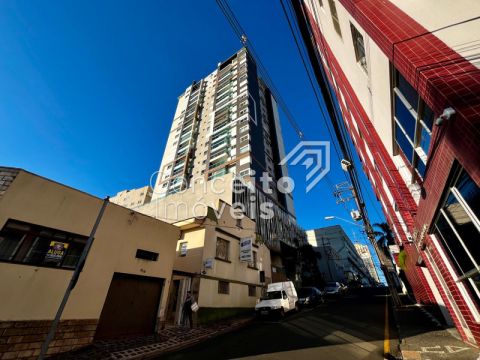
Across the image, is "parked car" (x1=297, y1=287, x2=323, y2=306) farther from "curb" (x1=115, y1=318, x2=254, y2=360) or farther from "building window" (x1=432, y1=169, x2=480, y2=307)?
"building window" (x1=432, y1=169, x2=480, y2=307)

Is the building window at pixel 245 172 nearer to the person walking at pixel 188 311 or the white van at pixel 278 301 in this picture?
the white van at pixel 278 301

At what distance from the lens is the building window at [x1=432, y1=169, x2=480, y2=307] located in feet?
11.7

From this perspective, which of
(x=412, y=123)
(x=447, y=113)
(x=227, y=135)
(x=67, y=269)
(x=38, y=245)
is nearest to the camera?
(x=447, y=113)

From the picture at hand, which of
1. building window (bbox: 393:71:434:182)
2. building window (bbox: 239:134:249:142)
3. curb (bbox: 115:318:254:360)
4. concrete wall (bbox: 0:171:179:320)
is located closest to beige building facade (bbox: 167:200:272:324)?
curb (bbox: 115:318:254:360)

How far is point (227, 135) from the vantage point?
5050 cm

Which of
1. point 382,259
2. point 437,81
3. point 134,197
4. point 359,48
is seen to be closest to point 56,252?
point 437,81

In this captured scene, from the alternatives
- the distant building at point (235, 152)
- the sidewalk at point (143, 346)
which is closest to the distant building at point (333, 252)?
the distant building at point (235, 152)

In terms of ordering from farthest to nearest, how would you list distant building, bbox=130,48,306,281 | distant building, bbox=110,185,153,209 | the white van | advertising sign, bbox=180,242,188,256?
distant building, bbox=110,185,153,209, distant building, bbox=130,48,306,281, advertising sign, bbox=180,242,188,256, the white van

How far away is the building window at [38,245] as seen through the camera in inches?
266

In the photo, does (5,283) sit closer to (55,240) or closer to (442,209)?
(55,240)

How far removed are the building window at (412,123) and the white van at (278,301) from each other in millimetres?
11286

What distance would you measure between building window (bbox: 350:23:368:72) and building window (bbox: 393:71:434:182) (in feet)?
7.40

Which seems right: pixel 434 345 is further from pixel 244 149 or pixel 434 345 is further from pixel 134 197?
pixel 134 197

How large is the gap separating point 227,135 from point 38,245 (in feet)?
148
